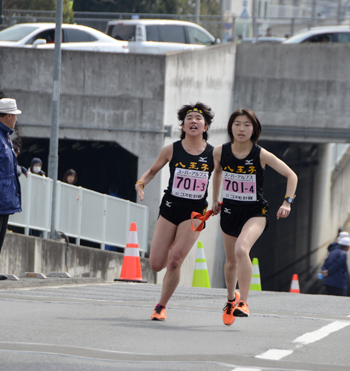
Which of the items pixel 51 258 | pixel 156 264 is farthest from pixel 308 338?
pixel 51 258

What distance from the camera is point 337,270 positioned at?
14.6 m

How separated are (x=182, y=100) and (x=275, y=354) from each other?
51.5 ft

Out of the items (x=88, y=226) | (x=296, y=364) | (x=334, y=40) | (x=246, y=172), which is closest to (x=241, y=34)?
(x=334, y=40)

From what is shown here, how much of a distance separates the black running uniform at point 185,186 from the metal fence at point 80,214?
23.5ft

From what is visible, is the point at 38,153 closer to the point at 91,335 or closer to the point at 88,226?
the point at 88,226

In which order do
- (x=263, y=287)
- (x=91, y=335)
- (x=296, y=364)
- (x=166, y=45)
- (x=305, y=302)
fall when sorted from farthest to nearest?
(x=263, y=287) < (x=166, y=45) < (x=305, y=302) < (x=91, y=335) < (x=296, y=364)

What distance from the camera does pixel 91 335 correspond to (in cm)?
631

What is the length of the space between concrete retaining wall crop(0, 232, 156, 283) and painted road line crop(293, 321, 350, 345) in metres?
6.81

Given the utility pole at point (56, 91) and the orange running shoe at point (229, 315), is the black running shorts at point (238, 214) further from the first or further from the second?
the utility pole at point (56, 91)

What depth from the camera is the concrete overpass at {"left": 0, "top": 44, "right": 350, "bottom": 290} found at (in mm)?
20125

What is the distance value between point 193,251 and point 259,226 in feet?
46.9

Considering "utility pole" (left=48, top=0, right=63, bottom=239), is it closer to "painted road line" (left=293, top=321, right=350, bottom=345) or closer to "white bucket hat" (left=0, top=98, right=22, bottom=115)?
"white bucket hat" (left=0, top=98, right=22, bottom=115)

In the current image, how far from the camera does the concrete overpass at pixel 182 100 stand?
792 inches

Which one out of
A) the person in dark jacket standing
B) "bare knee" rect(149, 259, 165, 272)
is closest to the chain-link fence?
the person in dark jacket standing
